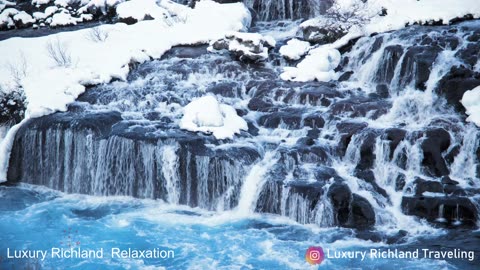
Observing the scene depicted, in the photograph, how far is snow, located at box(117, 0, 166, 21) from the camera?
794 inches

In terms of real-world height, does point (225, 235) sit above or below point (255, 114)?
below

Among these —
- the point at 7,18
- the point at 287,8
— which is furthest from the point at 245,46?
the point at 7,18

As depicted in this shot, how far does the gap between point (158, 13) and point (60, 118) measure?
Result: 8121 millimetres

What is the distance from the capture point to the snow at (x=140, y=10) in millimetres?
20172

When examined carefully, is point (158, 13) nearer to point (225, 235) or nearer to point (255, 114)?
point (255, 114)

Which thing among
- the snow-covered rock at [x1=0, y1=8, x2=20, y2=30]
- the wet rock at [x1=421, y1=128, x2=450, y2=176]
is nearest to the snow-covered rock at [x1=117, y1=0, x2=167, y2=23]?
the snow-covered rock at [x1=0, y1=8, x2=20, y2=30]

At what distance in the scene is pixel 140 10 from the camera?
20438mm

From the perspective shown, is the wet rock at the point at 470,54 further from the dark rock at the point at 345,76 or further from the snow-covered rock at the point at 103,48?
the snow-covered rock at the point at 103,48

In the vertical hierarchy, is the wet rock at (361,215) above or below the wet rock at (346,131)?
below

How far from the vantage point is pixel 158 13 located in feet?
66.1

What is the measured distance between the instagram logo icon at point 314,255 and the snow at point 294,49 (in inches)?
323

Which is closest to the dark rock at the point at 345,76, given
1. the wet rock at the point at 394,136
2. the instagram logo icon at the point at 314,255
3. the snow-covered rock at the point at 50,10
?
the wet rock at the point at 394,136

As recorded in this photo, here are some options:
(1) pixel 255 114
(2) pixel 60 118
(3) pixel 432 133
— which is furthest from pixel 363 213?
(2) pixel 60 118

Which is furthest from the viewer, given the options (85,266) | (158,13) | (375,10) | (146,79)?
(158,13)
